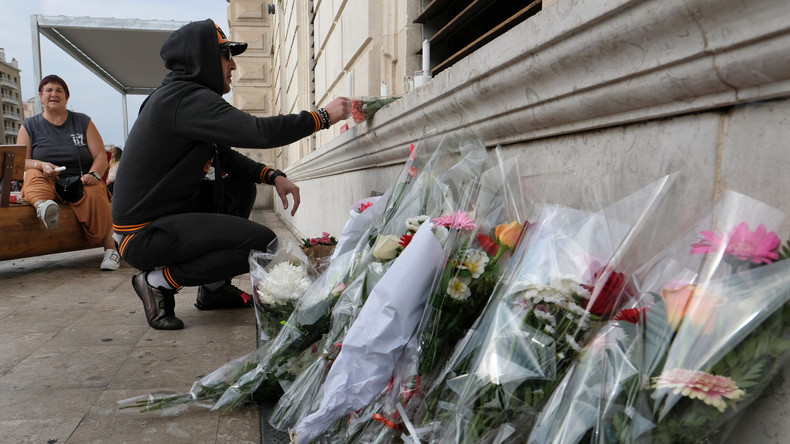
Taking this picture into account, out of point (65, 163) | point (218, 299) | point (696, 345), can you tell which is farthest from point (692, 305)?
point (65, 163)

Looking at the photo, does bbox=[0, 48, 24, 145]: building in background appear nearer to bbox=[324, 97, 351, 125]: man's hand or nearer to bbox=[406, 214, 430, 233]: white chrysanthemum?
bbox=[324, 97, 351, 125]: man's hand

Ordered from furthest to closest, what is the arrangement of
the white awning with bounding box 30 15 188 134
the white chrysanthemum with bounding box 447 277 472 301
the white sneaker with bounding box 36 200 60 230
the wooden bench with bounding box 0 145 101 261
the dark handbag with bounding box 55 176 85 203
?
the white awning with bounding box 30 15 188 134
the dark handbag with bounding box 55 176 85 203
the white sneaker with bounding box 36 200 60 230
the wooden bench with bounding box 0 145 101 261
the white chrysanthemum with bounding box 447 277 472 301

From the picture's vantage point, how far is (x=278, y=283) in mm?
1872

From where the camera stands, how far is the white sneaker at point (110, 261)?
5.12 metres

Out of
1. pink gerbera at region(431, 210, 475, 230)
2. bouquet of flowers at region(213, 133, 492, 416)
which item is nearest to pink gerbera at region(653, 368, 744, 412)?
pink gerbera at region(431, 210, 475, 230)

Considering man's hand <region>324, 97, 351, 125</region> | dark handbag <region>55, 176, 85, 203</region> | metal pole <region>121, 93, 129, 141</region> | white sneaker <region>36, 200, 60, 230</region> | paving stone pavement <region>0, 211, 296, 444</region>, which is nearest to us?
paving stone pavement <region>0, 211, 296, 444</region>

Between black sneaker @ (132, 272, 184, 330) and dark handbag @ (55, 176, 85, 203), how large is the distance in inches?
96.1

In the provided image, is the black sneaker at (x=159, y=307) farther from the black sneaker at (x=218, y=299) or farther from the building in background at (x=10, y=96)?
the building in background at (x=10, y=96)

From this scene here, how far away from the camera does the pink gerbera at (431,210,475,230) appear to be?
125 cm

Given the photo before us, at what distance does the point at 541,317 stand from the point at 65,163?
526 cm

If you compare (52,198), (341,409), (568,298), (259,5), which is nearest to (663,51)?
(568,298)

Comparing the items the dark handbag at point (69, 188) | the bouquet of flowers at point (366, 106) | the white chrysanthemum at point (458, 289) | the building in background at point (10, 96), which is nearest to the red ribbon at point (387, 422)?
the white chrysanthemum at point (458, 289)

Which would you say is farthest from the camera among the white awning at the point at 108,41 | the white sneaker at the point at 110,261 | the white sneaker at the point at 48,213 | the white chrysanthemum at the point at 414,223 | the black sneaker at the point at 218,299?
the white awning at the point at 108,41

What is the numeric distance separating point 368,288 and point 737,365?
2.92 ft
